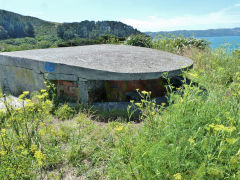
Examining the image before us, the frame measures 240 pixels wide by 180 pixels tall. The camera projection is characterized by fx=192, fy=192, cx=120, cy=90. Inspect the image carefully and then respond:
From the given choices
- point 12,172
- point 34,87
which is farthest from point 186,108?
point 34,87

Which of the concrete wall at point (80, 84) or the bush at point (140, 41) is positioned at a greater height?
the bush at point (140, 41)

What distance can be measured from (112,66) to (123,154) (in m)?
1.80

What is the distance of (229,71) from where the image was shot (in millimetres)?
4402

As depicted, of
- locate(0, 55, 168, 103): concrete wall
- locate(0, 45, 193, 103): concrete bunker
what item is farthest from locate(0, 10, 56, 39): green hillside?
locate(0, 45, 193, 103): concrete bunker

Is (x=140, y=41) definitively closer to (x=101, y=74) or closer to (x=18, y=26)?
(x=101, y=74)

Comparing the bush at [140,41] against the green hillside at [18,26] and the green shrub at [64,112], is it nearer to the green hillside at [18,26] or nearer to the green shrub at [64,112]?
the green shrub at [64,112]

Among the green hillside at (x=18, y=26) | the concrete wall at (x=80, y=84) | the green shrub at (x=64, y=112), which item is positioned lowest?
the green shrub at (x=64, y=112)

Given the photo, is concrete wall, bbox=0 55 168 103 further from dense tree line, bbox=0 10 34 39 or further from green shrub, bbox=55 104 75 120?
dense tree line, bbox=0 10 34 39

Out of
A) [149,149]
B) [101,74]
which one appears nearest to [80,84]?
[101,74]

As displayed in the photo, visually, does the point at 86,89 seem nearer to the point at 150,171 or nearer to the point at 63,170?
the point at 63,170

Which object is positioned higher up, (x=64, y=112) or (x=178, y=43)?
(x=178, y=43)

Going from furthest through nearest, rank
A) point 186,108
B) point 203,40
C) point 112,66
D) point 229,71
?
point 203,40
point 229,71
point 112,66
point 186,108

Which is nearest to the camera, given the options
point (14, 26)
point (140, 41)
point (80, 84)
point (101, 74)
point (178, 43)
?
point (101, 74)

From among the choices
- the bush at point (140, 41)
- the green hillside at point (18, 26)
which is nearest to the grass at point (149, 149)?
the bush at point (140, 41)
